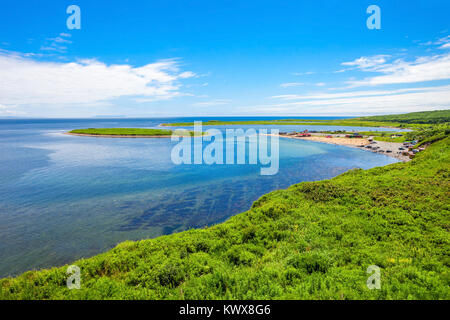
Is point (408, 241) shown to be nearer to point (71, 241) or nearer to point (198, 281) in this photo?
point (198, 281)

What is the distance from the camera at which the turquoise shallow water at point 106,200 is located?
19.0m

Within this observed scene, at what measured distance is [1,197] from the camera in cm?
2958

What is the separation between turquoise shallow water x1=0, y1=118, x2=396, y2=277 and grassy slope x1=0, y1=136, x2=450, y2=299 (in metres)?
7.38

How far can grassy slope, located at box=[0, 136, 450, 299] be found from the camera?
9.45 meters

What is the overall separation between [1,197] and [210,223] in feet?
103

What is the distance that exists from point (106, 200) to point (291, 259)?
27349 mm

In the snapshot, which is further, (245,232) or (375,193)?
(375,193)

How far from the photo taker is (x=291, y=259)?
12086 mm

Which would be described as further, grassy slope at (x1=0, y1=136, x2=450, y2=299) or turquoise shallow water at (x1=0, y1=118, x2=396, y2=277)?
turquoise shallow water at (x1=0, y1=118, x2=396, y2=277)

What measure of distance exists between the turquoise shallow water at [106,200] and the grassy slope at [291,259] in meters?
7.38

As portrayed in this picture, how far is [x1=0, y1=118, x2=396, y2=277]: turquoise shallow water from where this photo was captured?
62.3 feet

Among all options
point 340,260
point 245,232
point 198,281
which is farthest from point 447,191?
point 198,281

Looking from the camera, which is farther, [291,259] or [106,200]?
[106,200]

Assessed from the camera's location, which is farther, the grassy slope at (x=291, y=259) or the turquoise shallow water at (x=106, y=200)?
the turquoise shallow water at (x=106, y=200)
